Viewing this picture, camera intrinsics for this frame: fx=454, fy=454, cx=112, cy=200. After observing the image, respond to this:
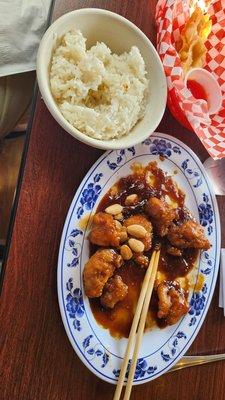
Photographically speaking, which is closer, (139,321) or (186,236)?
(139,321)

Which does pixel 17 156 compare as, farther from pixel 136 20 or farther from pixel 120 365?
pixel 120 365

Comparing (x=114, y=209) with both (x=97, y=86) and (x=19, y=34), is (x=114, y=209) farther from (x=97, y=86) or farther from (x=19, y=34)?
(x=19, y=34)

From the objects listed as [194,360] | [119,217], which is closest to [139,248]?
[119,217]

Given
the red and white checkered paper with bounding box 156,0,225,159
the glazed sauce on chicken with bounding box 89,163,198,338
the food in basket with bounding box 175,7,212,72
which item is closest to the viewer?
the glazed sauce on chicken with bounding box 89,163,198,338

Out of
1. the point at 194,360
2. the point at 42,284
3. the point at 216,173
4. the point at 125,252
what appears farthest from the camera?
the point at 216,173

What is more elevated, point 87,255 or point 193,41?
point 193,41

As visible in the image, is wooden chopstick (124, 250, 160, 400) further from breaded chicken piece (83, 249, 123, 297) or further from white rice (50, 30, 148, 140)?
white rice (50, 30, 148, 140)

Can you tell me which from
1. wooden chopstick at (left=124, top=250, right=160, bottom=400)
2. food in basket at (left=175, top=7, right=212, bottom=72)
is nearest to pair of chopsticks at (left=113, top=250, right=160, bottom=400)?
wooden chopstick at (left=124, top=250, right=160, bottom=400)
